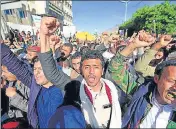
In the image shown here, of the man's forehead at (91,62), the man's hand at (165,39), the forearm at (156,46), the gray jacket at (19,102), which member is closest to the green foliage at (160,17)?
the forearm at (156,46)

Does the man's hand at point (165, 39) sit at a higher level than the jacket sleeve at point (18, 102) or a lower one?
higher

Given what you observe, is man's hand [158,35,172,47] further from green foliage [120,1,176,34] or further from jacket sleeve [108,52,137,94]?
green foliage [120,1,176,34]

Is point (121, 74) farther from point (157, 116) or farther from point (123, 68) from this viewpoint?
point (157, 116)

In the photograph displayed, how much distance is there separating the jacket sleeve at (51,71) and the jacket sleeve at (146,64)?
0.98 meters

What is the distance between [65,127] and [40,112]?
82 cm

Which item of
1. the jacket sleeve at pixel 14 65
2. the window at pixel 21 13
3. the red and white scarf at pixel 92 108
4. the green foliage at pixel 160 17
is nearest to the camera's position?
the red and white scarf at pixel 92 108

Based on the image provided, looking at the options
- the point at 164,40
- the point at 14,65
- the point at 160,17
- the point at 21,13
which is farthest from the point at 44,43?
the point at 160,17

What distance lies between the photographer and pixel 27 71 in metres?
2.52

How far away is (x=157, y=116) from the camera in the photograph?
66.9 inches

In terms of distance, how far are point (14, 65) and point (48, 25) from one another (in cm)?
69

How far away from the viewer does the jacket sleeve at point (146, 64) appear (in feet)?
8.53

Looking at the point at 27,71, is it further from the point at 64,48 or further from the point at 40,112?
the point at 64,48

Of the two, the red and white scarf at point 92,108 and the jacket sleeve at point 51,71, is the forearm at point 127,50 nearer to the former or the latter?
the red and white scarf at point 92,108

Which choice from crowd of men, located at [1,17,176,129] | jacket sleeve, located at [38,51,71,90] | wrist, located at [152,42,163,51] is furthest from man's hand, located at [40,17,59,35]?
wrist, located at [152,42,163,51]
